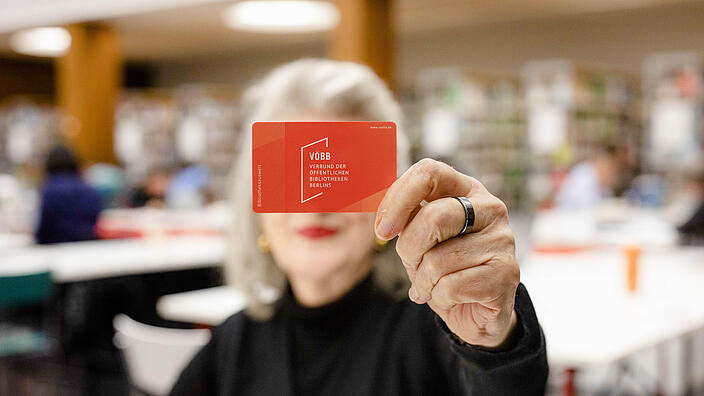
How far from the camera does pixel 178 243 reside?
452 cm

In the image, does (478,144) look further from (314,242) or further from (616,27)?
(314,242)

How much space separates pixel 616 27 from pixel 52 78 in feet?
40.8

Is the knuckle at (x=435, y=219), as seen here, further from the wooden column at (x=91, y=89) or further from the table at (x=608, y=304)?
the wooden column at (x=91, y=89)

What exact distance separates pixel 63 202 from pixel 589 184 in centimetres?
467

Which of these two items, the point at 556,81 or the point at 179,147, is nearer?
the point at 556,81

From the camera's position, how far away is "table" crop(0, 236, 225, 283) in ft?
11.7

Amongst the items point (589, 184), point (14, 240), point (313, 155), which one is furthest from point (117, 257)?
point (589, 184)

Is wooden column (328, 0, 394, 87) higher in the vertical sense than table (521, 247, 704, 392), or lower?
higher

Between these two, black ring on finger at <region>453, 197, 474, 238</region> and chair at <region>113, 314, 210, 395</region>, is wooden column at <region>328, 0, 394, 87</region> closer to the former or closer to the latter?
chair at <region>113, 314, 210, 395</region>

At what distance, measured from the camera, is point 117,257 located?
3.88m

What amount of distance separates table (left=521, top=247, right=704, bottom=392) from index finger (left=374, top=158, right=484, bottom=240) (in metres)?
0.89

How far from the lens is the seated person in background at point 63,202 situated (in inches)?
185

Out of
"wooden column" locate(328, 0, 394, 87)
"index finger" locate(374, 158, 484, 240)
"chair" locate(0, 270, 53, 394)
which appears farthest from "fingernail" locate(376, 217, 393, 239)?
"wooden column" locate(328, 0, 394, 87)

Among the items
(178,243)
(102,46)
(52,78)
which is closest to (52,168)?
(178,243)
